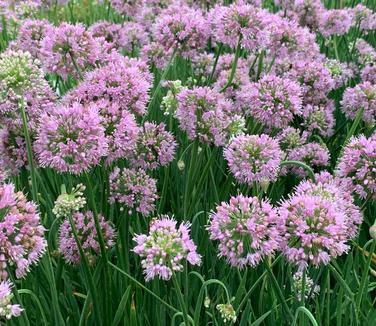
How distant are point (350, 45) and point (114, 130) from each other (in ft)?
12.4

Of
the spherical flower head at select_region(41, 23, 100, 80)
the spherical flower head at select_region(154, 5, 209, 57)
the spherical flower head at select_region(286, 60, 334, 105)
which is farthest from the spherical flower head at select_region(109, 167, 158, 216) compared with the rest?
the spherical flower head at select_region(286, 60, 334, 105)

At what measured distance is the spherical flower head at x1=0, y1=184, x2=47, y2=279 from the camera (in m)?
1.62

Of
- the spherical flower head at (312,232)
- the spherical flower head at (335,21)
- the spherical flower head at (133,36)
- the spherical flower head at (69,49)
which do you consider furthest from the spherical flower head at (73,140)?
the spherical flower head at (335,21)

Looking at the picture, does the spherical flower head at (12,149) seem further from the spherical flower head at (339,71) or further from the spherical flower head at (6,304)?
Result: the spherical flower head at (339,71)

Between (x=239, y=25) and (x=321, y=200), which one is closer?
(x=321, y=200)

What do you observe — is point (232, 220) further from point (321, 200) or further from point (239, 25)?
point (239, 25)

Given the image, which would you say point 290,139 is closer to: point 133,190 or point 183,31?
point 183,31

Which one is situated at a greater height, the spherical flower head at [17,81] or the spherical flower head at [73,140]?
the spherical flower head at [17,81]

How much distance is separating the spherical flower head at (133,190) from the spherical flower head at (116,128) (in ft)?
0.68

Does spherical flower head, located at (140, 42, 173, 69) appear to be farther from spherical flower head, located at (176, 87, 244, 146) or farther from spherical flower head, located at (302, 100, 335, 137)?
spherical flower head, located at (176, 87, 244, 146)

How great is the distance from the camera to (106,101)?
2.34m

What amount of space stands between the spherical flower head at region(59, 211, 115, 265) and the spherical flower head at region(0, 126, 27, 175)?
0.35 m

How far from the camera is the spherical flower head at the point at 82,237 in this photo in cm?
233

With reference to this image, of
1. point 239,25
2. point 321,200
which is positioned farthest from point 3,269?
point 239,25
